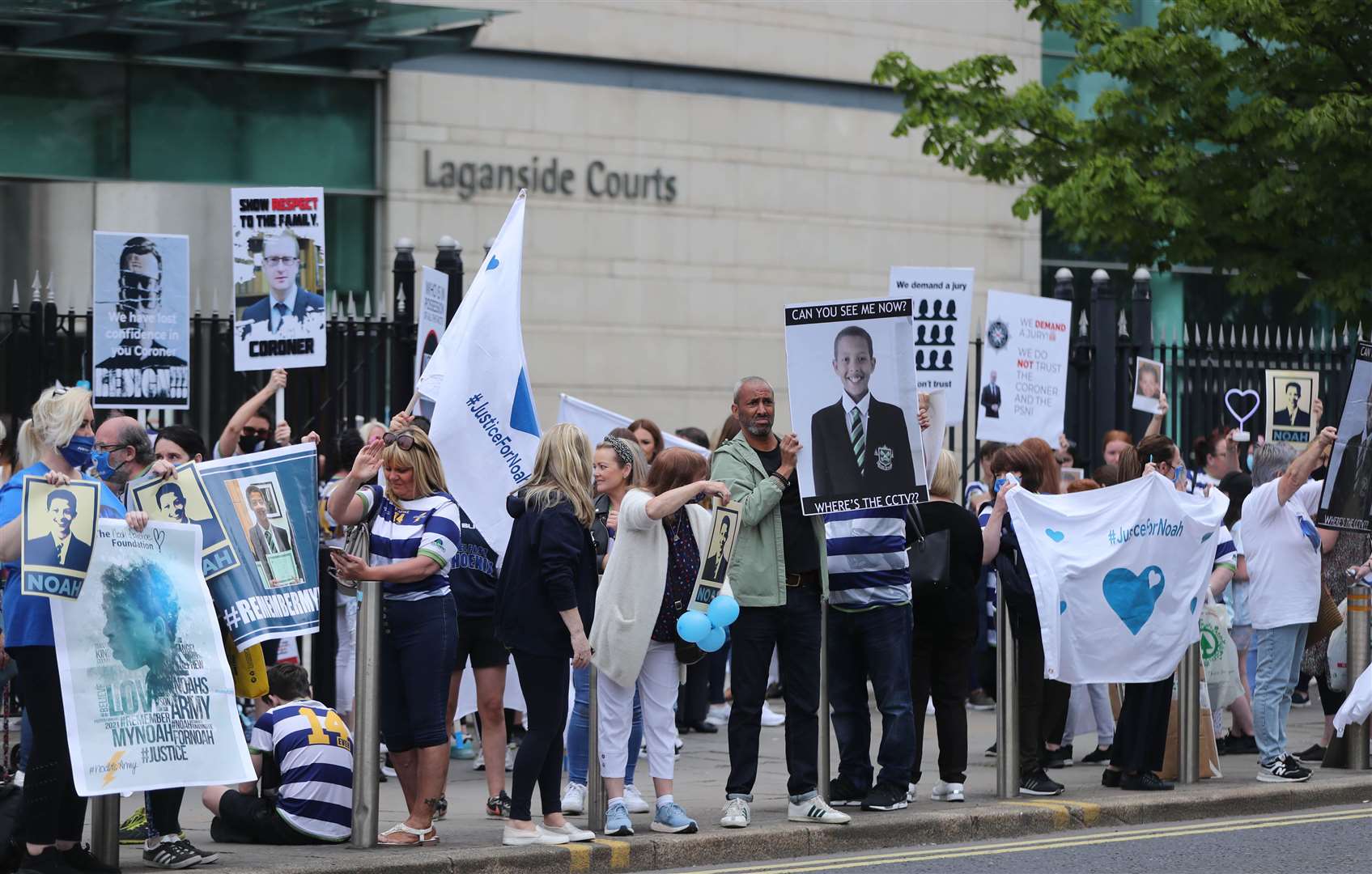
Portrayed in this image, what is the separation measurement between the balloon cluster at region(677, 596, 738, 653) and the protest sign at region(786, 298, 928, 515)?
873 mm

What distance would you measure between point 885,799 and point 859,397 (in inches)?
79.9

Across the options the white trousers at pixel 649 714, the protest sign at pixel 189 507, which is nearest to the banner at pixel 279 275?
the protest sign at pixel 189 507

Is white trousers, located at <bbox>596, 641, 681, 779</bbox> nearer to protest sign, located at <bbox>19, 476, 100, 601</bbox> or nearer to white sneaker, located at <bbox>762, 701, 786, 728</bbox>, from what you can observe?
protest sign, located at <bbox>19, 476, 100, 601</bbox>

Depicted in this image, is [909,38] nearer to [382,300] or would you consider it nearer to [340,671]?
[382,300]

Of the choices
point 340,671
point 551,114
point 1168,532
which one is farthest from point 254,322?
point 551,114

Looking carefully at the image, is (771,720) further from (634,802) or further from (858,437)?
(858,437)

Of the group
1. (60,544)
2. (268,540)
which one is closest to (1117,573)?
(268,540)

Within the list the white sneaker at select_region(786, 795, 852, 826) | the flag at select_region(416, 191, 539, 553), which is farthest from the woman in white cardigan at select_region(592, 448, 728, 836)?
the flag at select_region(416, 191, 539, 553)

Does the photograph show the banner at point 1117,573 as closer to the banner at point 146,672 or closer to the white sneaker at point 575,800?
the white sneaker at point 575,800

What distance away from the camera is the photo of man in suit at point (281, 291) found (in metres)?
11.4

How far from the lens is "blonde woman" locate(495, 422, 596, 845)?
8.67 metres

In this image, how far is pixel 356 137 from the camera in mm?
21750

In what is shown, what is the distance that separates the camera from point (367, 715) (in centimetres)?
872

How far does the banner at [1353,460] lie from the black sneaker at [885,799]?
3.10m
